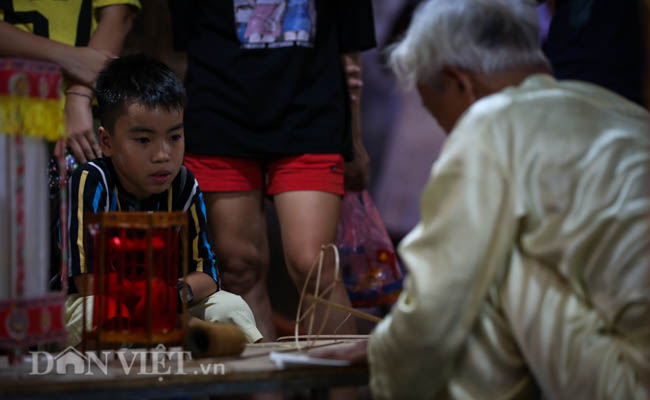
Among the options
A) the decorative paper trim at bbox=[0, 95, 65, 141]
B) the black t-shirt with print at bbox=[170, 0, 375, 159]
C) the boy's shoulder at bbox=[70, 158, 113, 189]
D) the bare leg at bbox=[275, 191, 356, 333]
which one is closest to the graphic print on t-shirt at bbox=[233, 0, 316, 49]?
the black t-shirt with print at bbox=[170, 0, 375, 159]

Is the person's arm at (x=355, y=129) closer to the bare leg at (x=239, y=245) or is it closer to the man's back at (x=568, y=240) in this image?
the bare leg at (x=239, y=245)

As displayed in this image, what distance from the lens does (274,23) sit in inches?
106

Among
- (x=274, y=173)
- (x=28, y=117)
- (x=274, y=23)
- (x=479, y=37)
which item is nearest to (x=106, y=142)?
(x=274, y=173)

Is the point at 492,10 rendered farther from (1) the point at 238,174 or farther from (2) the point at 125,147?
(1) the point at 238,174

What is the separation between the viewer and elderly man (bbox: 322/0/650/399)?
50.1 inches

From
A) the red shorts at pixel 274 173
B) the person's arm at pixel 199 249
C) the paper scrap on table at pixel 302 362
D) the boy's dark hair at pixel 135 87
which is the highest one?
the boy's dark hair at pixel 135 87

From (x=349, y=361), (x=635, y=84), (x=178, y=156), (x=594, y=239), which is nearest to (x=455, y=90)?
(x=594, y=239)

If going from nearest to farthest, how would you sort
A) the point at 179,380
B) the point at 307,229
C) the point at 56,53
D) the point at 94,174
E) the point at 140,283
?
the point at 179,380 < the point at 140,283 < the point at 94,174 < the point at 56,53 < the point at 307,229

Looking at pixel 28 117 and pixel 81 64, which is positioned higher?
pixel 81 64

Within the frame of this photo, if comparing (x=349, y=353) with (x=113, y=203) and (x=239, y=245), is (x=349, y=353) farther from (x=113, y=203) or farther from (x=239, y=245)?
(x=239, y=245)

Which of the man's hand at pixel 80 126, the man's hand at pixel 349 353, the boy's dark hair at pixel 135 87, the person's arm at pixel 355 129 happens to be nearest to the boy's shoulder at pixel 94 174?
the boy's dark hair at pixel 135 87

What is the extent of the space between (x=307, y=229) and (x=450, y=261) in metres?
1.33

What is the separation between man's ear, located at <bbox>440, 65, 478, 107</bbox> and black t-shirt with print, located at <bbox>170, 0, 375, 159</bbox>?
114 centimetres

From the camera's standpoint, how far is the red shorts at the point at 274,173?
2.64 m
